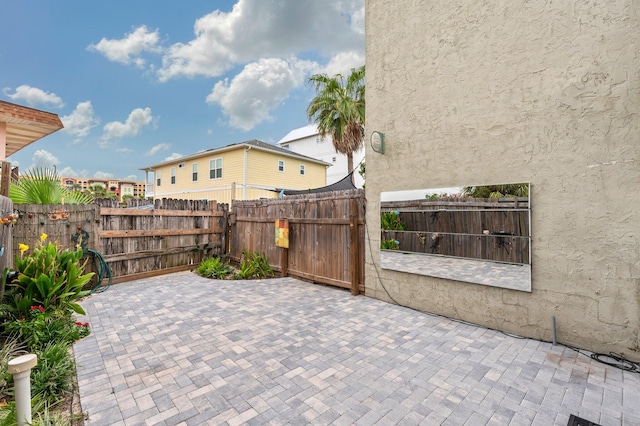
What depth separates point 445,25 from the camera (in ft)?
13.9

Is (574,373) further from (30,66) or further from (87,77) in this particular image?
(87,77)

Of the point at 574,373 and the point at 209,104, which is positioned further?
the point at 209,104

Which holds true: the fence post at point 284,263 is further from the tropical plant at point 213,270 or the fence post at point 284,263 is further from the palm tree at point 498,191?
the palm tree at point 498,191

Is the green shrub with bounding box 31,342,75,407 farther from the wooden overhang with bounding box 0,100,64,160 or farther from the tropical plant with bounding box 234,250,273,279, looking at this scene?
the wooden overhang with bounding box 0,100,64,160

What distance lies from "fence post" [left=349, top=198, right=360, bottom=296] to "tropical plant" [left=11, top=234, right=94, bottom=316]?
13.4 ft

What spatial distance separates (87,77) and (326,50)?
11415mm

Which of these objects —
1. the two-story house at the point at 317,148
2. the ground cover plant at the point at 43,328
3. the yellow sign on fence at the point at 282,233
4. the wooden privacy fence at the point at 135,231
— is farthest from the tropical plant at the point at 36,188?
the two-story house at the point at 317,148

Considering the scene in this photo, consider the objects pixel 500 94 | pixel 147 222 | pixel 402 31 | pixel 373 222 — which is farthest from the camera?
pixel 147 222

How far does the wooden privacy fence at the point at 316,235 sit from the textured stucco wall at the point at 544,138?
3.81ft

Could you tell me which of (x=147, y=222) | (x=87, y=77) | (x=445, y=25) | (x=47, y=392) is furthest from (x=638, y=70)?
(x=87, y=77)

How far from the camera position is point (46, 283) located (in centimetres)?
384

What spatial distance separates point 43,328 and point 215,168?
49.4 feet

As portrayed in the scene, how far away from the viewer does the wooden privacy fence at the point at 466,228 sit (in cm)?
362

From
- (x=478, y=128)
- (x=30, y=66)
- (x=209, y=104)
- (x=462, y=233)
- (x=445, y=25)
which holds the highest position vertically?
(x=209, y=104)
